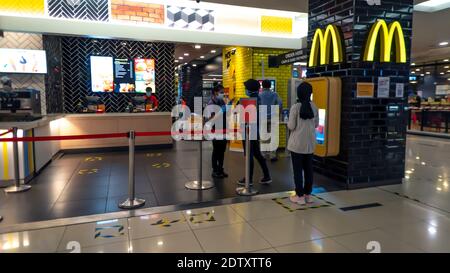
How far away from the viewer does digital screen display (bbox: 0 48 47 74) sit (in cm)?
638

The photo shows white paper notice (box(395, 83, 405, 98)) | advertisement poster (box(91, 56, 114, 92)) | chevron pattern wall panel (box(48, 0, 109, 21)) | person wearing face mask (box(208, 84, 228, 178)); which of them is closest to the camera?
white paper notice (box(395, 83, 405, 98))

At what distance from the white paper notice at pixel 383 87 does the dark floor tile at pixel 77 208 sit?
167 inches

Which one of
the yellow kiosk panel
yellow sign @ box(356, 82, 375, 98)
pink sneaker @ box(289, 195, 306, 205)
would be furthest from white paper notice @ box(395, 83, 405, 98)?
pink sneaker @ box(289, 195, 306, 205)

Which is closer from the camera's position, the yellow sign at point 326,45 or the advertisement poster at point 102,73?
the yellow sign at point 326,45

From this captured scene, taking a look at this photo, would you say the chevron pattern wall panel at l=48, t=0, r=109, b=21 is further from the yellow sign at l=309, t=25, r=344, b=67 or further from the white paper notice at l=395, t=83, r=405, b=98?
the white paper notice at l=395, t=83, r=405, b=98

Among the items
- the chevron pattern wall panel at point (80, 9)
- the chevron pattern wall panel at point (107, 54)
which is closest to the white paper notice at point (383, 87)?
the chevron pattern wall panel at point (80, 9)

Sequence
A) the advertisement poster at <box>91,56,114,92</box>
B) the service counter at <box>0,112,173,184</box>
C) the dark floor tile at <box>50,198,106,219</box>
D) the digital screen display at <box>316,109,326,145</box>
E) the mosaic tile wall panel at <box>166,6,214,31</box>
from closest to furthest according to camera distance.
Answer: the dark floor tile at <box>50,198,106,219</box>, the digital screen display at <box>316,109,326,145</box>, the service counter at <box>0,112,173,184</box>, the mosaic tile wall panel at <box>166,6,214,31</box>, the advertisement poster at <box>91,56,114,92</box>

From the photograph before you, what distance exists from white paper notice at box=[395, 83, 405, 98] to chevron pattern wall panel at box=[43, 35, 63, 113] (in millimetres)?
6911

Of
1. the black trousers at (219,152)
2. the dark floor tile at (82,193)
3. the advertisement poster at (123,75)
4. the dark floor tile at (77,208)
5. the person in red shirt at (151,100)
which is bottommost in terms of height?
the dark floor tile at (77,208)

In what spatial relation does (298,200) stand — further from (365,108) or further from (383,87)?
(383,87)

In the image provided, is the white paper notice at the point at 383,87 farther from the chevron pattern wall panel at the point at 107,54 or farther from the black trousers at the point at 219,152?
the chevron pattern wall panel at the point at 107,54

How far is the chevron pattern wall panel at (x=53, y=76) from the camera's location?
7.00m
